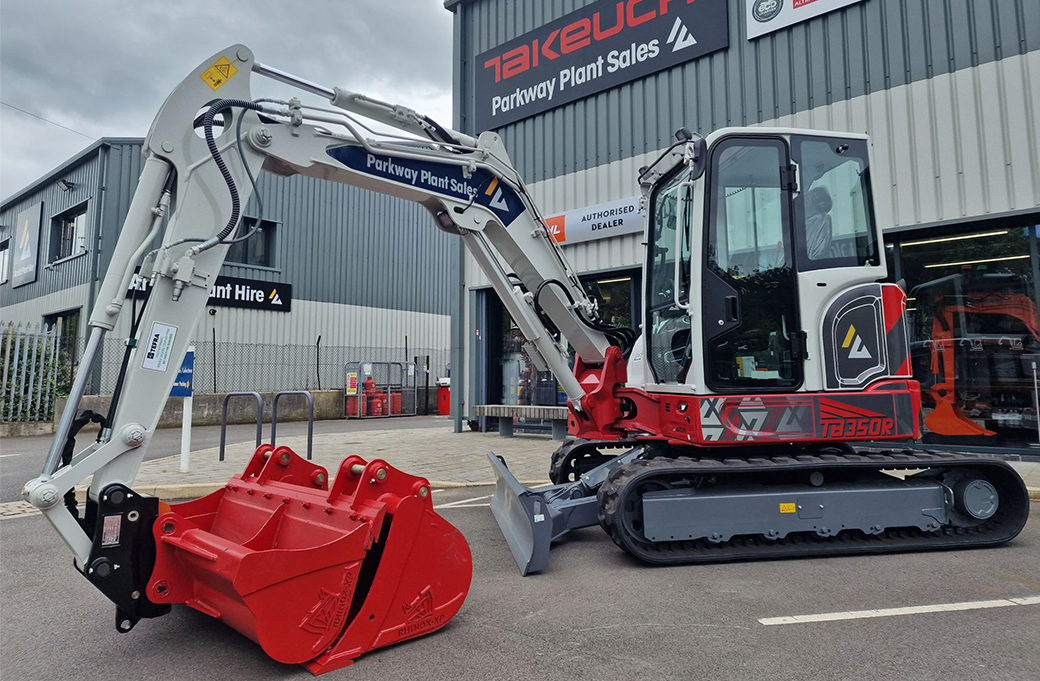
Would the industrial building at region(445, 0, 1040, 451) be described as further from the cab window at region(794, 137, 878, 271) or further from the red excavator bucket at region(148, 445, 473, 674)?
the red excavator bucket at region(148, 445, 473, 674)

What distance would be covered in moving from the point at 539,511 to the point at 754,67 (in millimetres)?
8850

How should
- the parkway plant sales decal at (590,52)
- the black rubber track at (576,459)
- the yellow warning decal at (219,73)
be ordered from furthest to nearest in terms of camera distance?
the parkway plant sales decal at (590,52) → the black rubber track at (576,459) → the yellow warning decal at (219,73)

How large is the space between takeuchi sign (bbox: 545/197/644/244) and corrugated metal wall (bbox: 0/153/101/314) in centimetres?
1382

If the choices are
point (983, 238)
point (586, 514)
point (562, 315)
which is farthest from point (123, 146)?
point (983, 238)

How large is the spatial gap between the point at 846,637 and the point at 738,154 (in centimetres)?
350

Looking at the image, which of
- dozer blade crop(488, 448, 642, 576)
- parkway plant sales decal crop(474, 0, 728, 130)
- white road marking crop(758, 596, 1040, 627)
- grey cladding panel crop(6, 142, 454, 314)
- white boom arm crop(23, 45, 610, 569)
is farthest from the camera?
grey cladding panel crop(6, 142, 454, 314)

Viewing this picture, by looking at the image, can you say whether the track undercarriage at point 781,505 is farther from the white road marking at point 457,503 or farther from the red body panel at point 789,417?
the white road marking at point 457,503

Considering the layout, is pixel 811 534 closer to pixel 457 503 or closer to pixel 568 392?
pixel 568 392

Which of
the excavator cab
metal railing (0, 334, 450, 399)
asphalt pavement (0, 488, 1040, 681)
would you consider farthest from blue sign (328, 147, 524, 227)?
metal railing (0, 334, 450, 399)

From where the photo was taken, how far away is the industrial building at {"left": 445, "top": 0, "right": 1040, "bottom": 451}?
8.52m

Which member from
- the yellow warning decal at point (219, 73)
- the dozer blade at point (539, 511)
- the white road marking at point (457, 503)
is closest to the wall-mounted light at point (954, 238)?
the dozer blade at point (539, 511)

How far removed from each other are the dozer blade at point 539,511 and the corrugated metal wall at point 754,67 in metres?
7.15

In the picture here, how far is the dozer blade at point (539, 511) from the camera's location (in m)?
4.44

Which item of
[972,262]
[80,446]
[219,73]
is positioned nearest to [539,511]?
[219,73]
